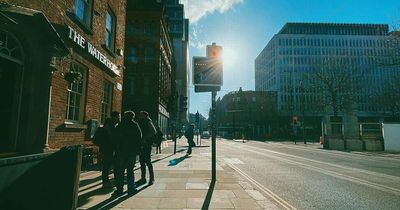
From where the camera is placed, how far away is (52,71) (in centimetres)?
787

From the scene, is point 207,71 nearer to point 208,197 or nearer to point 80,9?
point 208,197

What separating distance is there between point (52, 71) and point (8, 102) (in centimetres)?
170

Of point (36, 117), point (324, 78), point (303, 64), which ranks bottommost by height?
point (36, 117)

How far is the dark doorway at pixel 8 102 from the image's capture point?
6223 mm

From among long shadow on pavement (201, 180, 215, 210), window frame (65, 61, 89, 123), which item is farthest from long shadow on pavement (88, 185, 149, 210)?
window frame (65, 61, 89, 123)

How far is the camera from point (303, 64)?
277 ft

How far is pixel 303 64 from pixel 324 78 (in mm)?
46796

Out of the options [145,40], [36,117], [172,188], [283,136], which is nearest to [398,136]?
[172,188]

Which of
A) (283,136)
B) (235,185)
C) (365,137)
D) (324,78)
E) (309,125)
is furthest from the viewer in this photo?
(309,125)

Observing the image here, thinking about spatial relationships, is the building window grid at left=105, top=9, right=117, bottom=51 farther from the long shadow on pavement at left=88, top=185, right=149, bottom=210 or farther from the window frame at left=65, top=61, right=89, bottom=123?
the long shadow on pavement at left=88, top=185, right=149, bottom=210

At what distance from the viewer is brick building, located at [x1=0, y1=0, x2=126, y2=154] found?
6395 mm

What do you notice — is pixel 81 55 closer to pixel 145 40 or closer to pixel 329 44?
pixel 145 40

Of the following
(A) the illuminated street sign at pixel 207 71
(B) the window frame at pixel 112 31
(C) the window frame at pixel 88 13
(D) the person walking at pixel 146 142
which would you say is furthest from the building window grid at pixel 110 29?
(D) the person walking at pixel 146 142

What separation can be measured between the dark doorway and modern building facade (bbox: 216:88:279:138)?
225ft
